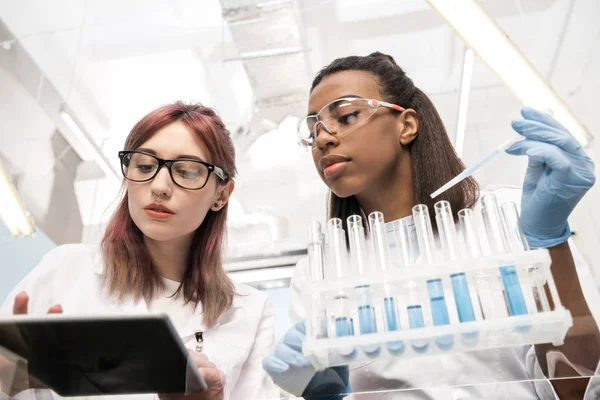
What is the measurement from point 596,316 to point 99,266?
1.22 meters

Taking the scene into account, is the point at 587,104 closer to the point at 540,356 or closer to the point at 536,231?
the point at 536,231

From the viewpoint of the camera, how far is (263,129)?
377 cm

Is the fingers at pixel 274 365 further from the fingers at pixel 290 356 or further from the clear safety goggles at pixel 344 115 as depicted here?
the clear safety goggles at pixel 344 115

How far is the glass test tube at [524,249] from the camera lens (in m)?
0.80

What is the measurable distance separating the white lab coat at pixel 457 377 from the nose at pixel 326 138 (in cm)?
66

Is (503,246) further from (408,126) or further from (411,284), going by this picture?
(408,126)

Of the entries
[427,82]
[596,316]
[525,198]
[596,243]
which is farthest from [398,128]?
[427,82]

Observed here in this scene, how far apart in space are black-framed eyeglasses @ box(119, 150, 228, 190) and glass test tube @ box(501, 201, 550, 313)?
0.80 meters

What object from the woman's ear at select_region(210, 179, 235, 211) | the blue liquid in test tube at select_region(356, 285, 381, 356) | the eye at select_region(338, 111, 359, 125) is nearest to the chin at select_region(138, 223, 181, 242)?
the woman's ear at select_region(210, 179, 235, 211)

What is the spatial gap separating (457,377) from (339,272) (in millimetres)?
262

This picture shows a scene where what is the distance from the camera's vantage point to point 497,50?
7.60 feet

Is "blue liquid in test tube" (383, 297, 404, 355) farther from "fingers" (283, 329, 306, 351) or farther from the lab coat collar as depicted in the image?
the lab coat collar

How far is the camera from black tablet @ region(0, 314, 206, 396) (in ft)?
2.65

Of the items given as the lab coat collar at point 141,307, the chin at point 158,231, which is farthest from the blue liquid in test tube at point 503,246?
the chin at point 158,231
